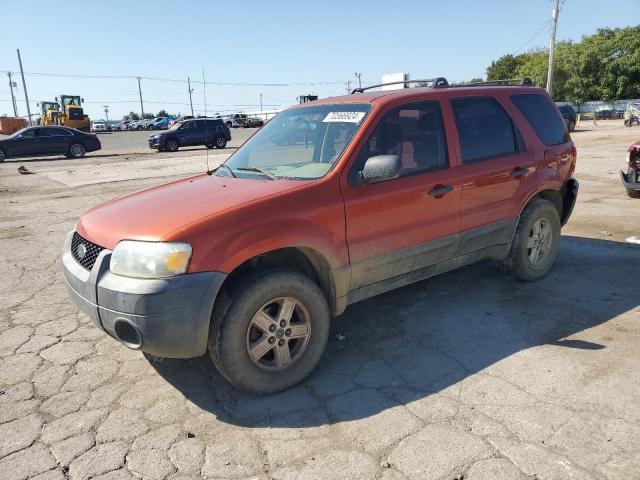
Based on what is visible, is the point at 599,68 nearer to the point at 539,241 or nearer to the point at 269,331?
the point at 539,241

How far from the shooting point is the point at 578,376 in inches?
126

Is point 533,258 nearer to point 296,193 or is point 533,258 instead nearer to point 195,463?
point 296,193

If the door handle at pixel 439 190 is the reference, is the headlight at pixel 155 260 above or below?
below

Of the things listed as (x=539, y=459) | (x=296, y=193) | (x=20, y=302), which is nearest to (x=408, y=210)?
(x=296, y=193)

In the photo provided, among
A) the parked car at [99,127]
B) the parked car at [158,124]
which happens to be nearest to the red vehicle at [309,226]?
the parked car at [158,124]

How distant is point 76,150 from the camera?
74.9 feet

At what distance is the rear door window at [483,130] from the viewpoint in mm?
4086

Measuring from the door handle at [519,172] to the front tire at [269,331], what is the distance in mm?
2263

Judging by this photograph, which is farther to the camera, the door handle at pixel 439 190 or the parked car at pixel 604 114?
the parked car at pixel 604 114

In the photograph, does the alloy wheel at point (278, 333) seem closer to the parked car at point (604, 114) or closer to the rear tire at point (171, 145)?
the rear tire at point (171, 145)

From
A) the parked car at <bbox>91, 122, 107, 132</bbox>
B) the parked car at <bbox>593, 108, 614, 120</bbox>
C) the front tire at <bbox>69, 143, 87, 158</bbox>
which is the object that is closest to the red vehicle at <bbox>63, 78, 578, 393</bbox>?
the front tire at <bbox>69, 143, 87, 158</bbox>

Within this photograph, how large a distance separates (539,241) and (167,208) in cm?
355

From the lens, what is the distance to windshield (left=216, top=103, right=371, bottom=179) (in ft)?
11.7

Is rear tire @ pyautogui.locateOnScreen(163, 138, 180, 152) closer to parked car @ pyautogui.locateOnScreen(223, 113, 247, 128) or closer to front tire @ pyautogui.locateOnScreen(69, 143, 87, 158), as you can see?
front tire @ pyautogui.locateOnScreen(69, 143, 87, 158)
